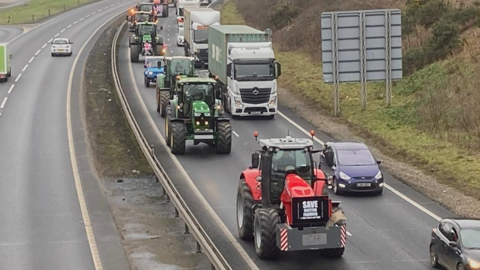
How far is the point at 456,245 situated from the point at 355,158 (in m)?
10.8

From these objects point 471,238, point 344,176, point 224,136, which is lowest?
point 344,176

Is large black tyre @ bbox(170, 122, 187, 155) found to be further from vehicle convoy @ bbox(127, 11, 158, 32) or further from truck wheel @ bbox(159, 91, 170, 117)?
vehicle convoy @ bbox(127, 11, 158, 32)

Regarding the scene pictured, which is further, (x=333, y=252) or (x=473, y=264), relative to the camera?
(x=333, y=252)

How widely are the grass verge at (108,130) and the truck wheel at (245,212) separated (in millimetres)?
10884

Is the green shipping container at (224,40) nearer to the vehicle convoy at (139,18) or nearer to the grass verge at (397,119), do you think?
the grass verge at (397,119)

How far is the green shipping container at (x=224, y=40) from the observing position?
4934cm

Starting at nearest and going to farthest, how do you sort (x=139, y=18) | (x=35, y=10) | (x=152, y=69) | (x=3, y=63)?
(x=152, y=69)
(x=3, y=63)
(x=139, y=18)
(x=35, y=10)

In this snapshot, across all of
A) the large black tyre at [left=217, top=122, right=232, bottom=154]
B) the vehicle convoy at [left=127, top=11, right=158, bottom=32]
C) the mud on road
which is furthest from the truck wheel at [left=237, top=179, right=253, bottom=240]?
the vehicle convoy at [left=127, top=11, right=158, bottom=32]

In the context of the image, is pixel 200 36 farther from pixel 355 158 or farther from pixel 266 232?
pixel 266 232

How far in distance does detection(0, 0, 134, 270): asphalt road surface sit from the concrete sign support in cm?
1269

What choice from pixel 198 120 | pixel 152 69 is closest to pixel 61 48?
pixel 152 69

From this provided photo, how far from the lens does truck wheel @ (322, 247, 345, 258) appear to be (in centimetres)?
2286

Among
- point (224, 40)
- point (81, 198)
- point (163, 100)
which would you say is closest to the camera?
point (81, 198)

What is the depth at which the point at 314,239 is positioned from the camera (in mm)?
21562
